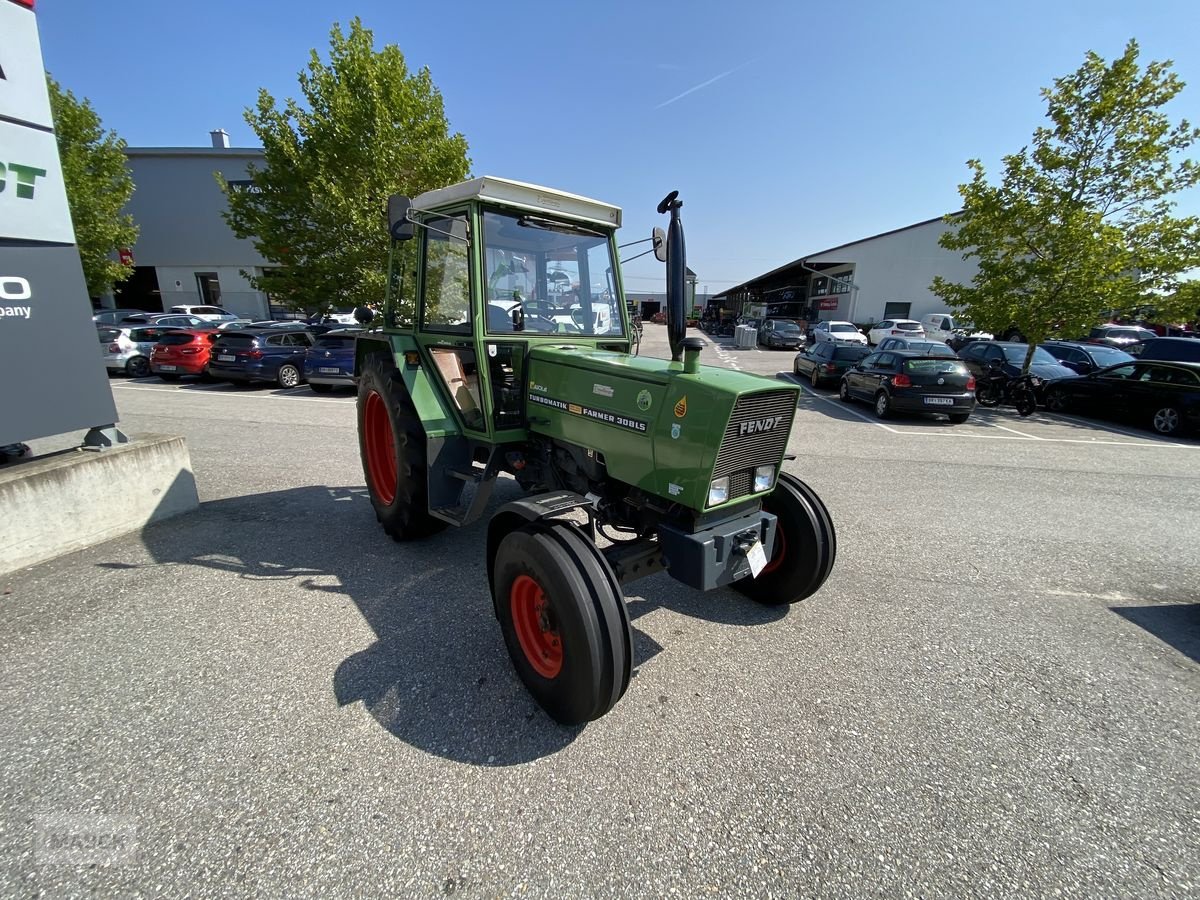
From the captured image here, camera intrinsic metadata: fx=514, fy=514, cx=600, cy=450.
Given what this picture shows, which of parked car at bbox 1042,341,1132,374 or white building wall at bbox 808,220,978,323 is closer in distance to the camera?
parked car at bbox 1042,341,1132,374

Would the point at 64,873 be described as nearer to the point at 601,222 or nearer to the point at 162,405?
the point at 601,222

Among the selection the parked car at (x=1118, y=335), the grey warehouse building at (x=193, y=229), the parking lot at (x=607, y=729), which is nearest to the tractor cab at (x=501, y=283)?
the parking lot at (x=607, y=729)

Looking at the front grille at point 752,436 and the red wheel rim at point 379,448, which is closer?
the front grille at point 752,436

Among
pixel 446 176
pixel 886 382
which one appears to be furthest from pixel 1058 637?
pixel 446 176

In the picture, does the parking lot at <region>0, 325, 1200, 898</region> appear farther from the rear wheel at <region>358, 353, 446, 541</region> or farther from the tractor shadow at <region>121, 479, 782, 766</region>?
the rear wheel at <region>358, 353, 446, 541</region>

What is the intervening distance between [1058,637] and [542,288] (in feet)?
13.2

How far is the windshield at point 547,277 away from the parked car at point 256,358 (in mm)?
10942

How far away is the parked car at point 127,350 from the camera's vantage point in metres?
13.4

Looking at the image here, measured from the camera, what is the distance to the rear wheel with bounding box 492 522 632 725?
2.18 meters

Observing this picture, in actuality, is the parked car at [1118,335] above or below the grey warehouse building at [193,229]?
below

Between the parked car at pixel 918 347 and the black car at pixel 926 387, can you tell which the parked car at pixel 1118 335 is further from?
the black car at pixel 926 387

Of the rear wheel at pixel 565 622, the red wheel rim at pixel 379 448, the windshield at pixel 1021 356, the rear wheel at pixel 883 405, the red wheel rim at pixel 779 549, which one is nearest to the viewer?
the rear wheel at pixel 565 622

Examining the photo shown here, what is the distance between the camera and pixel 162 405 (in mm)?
9953

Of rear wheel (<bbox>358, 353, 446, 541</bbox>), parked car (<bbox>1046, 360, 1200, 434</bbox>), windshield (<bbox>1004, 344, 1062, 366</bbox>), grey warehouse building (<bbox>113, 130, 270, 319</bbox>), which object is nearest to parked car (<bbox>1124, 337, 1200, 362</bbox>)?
windshield (<bbox>1004, 344, 1062, 366</bbox>)
